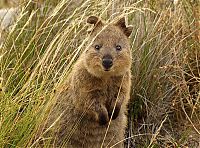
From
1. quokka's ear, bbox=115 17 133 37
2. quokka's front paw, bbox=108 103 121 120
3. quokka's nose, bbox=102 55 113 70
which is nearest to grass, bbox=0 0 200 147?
quokka's ear, bbox=115 17 133 37

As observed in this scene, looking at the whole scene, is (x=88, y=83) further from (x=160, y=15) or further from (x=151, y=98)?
(x=160, y=15)

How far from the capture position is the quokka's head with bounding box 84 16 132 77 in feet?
14.9

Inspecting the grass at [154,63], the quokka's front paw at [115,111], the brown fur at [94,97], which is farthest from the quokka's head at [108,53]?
the grass at [154,63]

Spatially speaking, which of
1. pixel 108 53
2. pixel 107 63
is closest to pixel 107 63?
pixel 107 63

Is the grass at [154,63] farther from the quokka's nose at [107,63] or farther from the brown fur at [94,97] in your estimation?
the quokka's nose at [107,63]

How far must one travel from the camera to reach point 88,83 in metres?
A: 4.74

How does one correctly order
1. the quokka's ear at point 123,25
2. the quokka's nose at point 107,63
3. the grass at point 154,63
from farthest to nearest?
1. the grass at point 154,63
2. the quokka's ear at point 123,25
3. the quokka's nose at point 107,63

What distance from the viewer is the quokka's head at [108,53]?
454cm

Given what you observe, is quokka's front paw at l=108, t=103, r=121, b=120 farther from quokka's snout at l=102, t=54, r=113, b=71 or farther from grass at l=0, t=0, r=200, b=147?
grass at l=0, t=0, r=200, b=147

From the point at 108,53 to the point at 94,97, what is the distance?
42 cm

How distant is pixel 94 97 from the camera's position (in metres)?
4.75

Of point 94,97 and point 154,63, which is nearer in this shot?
point 94,97

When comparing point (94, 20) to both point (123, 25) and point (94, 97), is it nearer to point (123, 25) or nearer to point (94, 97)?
point (123, 25)

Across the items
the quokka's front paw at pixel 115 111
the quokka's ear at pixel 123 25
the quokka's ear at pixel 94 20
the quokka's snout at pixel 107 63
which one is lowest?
the quokka's front paw at pixel 115 111
